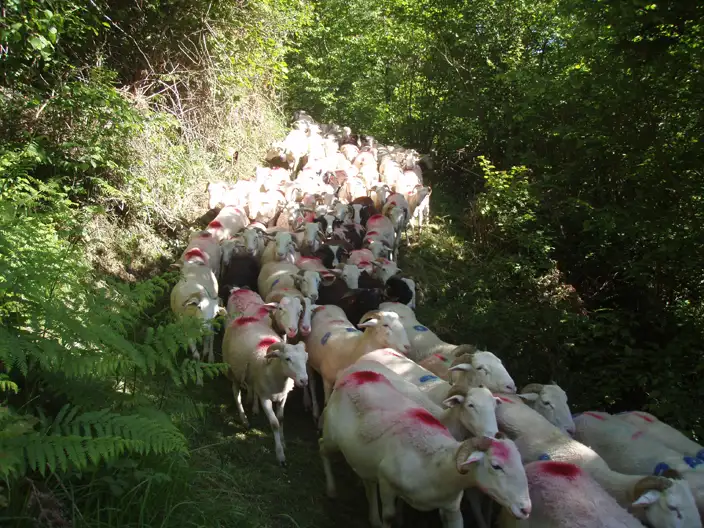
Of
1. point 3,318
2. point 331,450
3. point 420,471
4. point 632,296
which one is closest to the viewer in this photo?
point 3,318

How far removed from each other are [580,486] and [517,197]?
8.30m

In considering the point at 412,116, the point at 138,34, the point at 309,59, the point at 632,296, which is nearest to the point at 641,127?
the point at 632,296

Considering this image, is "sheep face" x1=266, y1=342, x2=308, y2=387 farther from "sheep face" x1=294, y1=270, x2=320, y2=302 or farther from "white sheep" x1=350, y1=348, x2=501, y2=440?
"sheep face" x1=294, y1=270, x2=320, y2=302

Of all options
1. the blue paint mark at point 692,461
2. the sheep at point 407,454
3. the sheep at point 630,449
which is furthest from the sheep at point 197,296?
the blue paint mark at point 692,461

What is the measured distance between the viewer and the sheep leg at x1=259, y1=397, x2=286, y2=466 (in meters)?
5.45

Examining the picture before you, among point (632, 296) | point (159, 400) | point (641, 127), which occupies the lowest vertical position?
point (159, 400)

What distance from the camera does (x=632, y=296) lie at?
8.95 metres

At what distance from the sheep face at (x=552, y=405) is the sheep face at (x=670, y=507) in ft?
4.37

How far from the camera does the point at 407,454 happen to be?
4059mm

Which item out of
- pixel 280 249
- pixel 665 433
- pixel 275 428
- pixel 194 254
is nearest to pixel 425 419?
pixel 275 428

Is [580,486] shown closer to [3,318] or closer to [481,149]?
[3,318]

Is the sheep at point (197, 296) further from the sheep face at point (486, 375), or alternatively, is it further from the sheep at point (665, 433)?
the sheep at point (665, 433)

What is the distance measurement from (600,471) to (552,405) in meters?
0.99

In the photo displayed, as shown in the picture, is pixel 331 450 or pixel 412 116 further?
pixel 412 116
